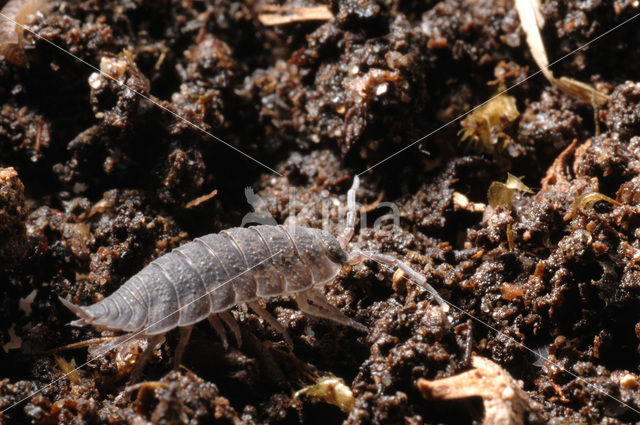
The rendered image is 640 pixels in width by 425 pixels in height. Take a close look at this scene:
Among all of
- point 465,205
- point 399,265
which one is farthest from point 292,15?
point 399,265

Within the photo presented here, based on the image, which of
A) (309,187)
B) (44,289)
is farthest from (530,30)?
(44,289)

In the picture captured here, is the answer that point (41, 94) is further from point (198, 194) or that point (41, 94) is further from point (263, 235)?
point (263, 235)

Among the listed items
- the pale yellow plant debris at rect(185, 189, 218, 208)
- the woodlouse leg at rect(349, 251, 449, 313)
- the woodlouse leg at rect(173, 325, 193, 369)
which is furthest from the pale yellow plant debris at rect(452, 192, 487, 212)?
the woodlouse leg at rect(173, 325, 193, 369)

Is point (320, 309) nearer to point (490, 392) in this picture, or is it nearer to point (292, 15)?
point (490, 392)

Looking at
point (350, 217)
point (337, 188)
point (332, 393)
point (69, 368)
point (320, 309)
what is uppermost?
point (337, 188)

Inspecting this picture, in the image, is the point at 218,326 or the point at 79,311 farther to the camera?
the point at 218,326

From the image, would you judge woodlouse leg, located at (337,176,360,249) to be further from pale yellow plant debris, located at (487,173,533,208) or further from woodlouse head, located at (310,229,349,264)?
pale yellow plant debris, located at (487,173,533,208)
